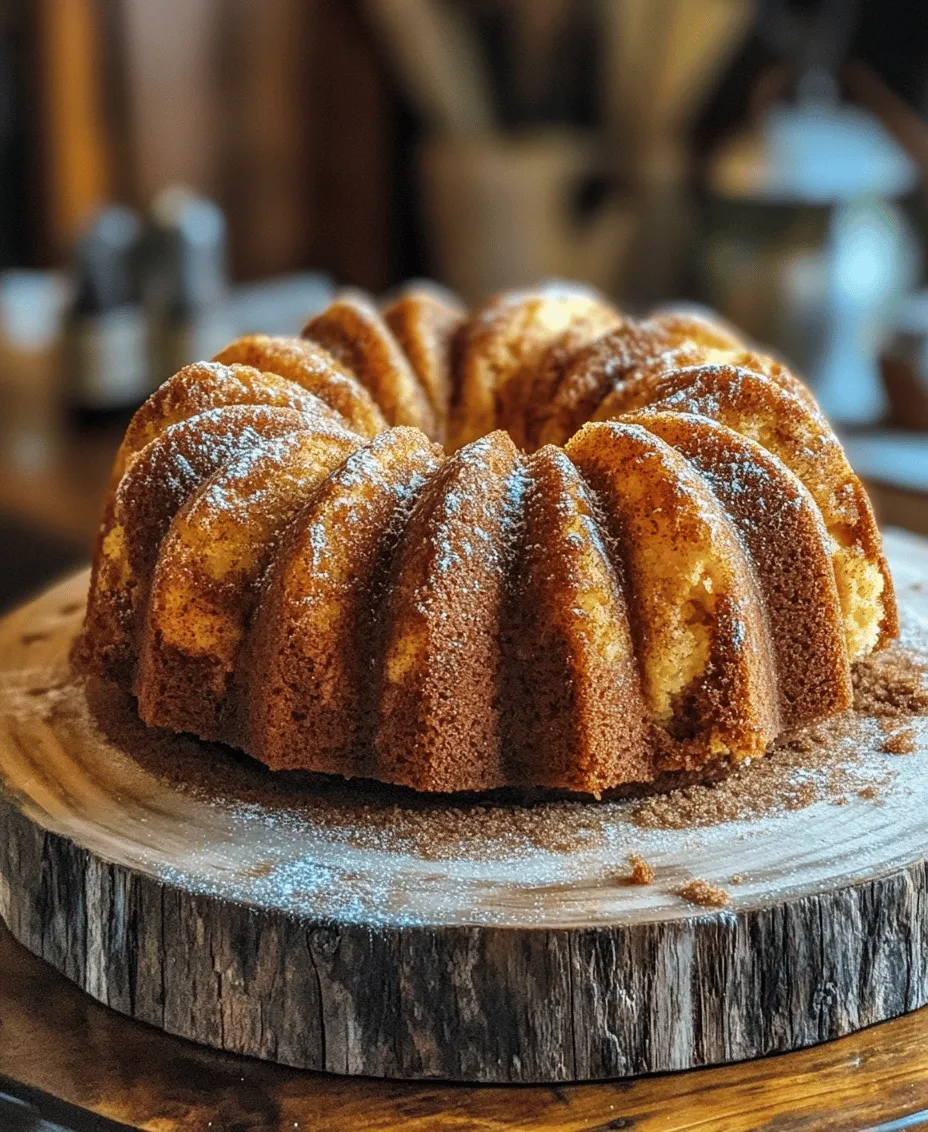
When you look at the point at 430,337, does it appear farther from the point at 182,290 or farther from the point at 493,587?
the point at 182,290

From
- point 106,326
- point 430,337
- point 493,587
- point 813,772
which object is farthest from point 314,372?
point 106,326

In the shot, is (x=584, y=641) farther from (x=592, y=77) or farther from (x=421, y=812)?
(x=592, y=77)

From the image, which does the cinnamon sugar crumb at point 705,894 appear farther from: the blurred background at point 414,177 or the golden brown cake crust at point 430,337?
the blurred background at point 414,177

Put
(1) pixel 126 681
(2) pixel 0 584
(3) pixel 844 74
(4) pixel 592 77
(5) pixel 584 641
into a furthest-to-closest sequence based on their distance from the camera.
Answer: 1. (4) pixel 592 77
2. (3) pixel 844 74
3. (2) pixel 0 584
4. (1) pixel 126 681
5. (5) pixel 584 641

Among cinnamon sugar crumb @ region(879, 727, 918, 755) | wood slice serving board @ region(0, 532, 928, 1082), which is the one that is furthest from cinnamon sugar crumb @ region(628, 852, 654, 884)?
cinnamon sugar crumb @ region(879, 727, 918, 755)

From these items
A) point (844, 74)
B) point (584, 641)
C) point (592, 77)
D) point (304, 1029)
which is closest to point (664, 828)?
point (584, 641)

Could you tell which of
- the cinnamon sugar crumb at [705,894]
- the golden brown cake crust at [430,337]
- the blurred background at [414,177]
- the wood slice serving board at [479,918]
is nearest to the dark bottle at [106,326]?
the blurred background at [414,177]
